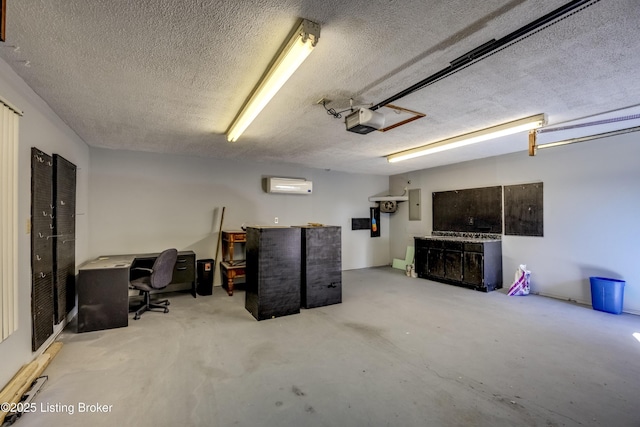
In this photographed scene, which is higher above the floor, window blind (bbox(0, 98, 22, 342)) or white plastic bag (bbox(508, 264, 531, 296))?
window blind (bbox(0, 98, 22, 342))

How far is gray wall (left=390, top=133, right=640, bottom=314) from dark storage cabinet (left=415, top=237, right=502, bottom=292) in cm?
32

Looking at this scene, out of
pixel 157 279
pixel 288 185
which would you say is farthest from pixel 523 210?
pixel 157 279

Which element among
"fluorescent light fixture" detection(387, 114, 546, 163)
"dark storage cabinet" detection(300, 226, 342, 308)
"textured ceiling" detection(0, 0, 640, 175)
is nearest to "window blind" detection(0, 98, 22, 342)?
"textured ceiling" detection(0, 0, 640, 175)

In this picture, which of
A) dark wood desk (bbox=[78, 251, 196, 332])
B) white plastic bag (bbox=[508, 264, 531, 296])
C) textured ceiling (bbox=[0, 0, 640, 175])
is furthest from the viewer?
white plastic bag (bbox=[508, 264, 531, 296])

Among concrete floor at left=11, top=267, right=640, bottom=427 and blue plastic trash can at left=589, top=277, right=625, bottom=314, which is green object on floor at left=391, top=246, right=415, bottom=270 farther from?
blue plastic trash can at left=589, top=277, right=625, bottom=314

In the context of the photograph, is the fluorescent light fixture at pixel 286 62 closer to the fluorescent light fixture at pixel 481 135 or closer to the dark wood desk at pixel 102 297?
the dark wood desk at pixel 102 297

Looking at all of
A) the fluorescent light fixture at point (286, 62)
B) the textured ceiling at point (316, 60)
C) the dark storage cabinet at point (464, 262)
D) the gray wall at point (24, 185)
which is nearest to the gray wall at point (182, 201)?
the textured ceiling at point (316, 60)

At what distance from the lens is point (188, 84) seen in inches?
98.3

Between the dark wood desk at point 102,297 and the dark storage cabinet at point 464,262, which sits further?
the dark storage cabinet at point 464,262

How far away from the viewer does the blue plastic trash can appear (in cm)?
397

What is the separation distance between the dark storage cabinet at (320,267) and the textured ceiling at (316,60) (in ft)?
5.35

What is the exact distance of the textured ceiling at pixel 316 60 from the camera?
5.31 feet

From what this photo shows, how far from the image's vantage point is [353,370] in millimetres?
2561

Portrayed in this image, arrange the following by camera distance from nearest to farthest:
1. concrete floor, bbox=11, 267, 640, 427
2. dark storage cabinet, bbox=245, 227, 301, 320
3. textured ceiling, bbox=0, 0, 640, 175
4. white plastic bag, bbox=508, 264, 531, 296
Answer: textured ceiling, bbox=0, 0, 640, 175 < concrete floor, bbox=11, 267, 640, 427 < dark storage cabinet, bbox=245, 227, 301, 320 < white plastic bag, bbox=508, 264, 531, 296
